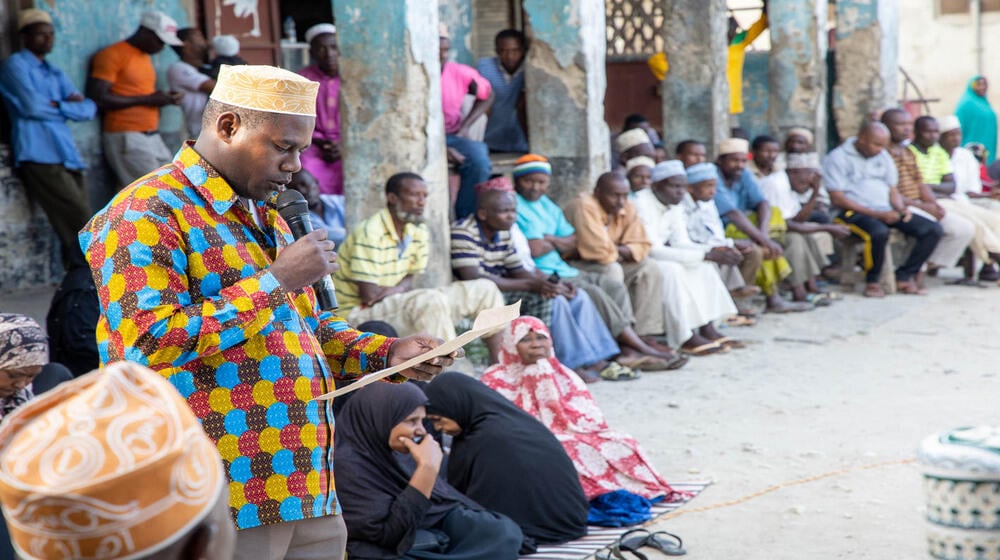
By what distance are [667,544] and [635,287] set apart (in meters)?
4.04

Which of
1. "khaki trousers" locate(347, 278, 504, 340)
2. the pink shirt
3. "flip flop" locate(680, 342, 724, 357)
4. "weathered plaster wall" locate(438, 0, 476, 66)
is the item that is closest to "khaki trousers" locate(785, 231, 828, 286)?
"flip flop" locate(680, 342, 724, 357)

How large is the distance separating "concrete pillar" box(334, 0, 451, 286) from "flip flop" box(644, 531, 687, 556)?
2879 millimetres

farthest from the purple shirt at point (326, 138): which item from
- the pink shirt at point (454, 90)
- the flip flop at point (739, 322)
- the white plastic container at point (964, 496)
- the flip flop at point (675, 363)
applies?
the white plastic container at point (964, 496)

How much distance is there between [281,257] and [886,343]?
23.6 ft

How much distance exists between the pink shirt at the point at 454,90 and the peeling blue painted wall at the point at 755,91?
6.51 m

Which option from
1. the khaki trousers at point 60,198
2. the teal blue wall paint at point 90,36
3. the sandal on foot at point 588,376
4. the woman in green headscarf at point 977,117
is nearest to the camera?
the khaki trousers at point 60,198

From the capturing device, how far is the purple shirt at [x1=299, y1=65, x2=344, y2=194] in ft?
27.8

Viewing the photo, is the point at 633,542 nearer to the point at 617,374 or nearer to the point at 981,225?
the point at 617,374

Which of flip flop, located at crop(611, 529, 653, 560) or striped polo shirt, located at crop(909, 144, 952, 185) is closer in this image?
flip flop, located at crop(611, 529, 653, 560)

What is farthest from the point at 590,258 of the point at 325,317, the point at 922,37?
the point at 922,37

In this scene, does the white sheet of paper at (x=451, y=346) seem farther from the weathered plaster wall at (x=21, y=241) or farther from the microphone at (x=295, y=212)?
the weathered plaster wall at (x=21, y=241)

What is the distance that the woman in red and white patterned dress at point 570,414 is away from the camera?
5695 millimetres

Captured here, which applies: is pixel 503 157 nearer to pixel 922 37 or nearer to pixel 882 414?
pixel 882 414

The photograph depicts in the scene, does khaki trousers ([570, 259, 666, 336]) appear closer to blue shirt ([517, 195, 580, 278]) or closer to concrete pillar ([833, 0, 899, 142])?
blue shirt ([517, 195, 580, 278])
